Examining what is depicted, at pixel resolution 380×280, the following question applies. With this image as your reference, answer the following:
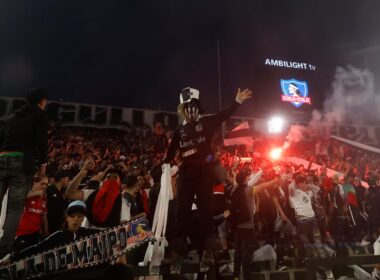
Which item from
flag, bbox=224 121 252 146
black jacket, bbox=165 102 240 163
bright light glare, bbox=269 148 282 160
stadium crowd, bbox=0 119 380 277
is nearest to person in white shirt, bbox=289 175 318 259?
stadium crowd, bbox=0 119 380 277

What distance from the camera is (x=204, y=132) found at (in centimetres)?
481

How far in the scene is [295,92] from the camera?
3766cm

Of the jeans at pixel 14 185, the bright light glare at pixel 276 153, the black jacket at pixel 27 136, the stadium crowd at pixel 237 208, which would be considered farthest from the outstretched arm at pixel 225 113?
the bright light glare at pixel 276 153

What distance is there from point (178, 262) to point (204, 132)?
1.91m

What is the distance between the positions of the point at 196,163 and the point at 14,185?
2.46 meters

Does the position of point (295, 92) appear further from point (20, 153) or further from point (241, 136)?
point (20, 153)

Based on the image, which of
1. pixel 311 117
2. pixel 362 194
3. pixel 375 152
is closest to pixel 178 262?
pixel 362 194

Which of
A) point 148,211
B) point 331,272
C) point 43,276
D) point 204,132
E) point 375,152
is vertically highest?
point 375,152

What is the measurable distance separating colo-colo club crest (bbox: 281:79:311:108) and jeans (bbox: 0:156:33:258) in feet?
116

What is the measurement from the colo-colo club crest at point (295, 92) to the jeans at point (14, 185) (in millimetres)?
35329

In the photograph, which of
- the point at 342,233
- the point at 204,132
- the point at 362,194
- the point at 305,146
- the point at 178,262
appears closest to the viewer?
the point at 178,262

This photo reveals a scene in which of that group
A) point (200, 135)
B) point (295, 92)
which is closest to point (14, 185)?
point (200, 135)

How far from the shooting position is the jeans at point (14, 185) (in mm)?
4038

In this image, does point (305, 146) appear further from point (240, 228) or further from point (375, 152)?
point (240, 228)
